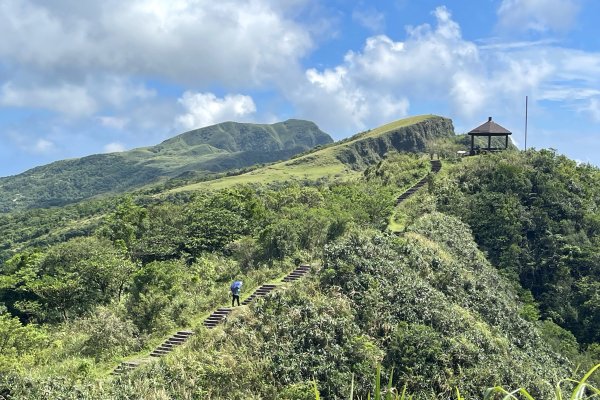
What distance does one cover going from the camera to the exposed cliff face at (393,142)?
140 meters

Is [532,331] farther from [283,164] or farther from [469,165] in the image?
[283,164]

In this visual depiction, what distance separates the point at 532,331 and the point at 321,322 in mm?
16923

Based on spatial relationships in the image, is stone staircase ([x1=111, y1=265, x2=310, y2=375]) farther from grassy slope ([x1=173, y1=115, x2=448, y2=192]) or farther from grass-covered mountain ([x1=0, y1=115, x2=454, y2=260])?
grassy slope ([x1=173, y1=115, x2=448, y2=192])

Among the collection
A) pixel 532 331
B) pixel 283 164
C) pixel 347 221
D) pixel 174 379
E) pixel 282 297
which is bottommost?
pixel 532 331

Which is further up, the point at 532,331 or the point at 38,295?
the point at 38,295

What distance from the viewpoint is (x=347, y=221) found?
31.4m

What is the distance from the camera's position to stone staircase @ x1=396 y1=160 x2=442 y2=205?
4647 centimetres

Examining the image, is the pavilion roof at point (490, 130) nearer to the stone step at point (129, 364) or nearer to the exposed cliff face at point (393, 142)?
the stone step at point (129, 364)

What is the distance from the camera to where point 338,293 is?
20359 millimetres

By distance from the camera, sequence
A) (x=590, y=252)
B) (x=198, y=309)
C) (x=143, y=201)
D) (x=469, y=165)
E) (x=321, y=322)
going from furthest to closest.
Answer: (x=143, y=201)
(x=469, y=165)
(x=590, y=252)
(x=198, y=309)
(x=321, y=322)

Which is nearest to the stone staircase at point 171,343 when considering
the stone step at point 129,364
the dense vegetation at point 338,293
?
the dense vegetation at point 338,293

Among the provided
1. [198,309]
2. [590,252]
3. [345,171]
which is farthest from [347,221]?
[345,171]

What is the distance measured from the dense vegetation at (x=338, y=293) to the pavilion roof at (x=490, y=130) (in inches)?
90.5

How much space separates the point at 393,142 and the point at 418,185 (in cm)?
10803
